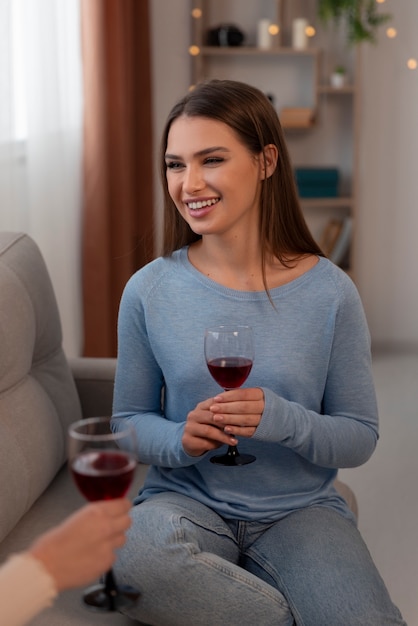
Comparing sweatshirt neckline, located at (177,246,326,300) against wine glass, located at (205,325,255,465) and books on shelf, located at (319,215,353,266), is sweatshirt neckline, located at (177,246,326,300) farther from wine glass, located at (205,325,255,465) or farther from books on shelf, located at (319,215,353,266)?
books on shelf, located at (319,215,353,266)

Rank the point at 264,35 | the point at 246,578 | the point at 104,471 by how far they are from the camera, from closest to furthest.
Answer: the point at 104,471 < the point at 246,578 < the point at 264,35

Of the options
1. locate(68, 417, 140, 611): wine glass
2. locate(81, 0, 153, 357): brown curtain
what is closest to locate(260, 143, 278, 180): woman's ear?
locate(68, 417, 140, 611): wine glass

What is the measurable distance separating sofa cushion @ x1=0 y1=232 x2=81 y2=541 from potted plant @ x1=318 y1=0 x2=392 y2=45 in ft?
9.61

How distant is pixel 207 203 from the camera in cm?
181

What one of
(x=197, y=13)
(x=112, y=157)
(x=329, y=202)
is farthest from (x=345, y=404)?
(x=197, y=13)

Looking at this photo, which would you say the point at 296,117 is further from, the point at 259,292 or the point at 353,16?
the point at 259,292

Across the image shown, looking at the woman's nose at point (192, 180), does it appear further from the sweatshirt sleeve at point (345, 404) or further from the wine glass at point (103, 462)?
the wine glass at point (103, 462)

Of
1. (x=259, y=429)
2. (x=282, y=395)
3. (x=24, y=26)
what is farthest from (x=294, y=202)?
(x=24, y=26)

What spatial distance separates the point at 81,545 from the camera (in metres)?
1.05

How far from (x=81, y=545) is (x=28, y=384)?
108cm

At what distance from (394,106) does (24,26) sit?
2364mm

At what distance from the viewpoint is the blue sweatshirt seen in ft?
5.90

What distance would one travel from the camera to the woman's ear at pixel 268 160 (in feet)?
6.16

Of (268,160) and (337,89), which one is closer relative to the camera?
(268,160)
